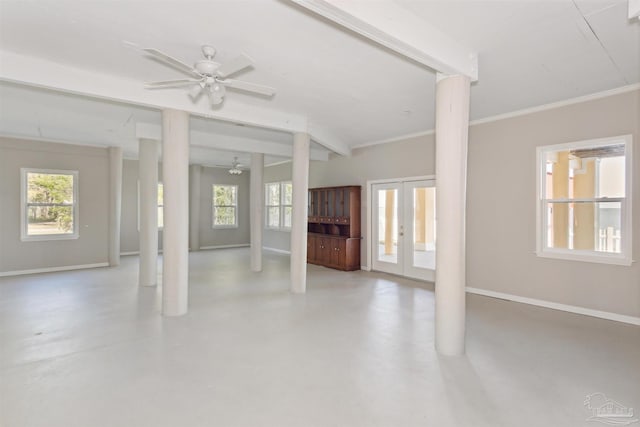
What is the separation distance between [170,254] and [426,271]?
180 inches

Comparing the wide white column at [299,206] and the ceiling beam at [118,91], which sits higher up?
the ceiling beam at [118,91]

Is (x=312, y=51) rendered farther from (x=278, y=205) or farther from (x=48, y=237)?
(x=278, y=205)

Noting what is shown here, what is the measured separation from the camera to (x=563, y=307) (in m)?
4.55

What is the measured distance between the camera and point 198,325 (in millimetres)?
4012

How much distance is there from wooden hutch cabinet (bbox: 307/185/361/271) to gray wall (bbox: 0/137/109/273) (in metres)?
5.08

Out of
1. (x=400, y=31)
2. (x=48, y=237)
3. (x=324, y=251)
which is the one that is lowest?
(x=324, y=251)

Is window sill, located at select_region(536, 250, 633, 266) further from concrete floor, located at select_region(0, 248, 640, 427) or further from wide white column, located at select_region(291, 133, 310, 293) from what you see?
wide white column, located at select_region(291, 133, 310, 293)

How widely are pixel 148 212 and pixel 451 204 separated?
5.28 m

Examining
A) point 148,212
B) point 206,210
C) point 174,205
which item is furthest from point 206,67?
point 206,210

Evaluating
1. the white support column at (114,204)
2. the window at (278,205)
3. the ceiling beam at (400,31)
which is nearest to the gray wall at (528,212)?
the ceiling beam at (400,31)

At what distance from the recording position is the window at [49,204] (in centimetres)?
710

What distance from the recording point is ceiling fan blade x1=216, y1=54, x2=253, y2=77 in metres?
2.78

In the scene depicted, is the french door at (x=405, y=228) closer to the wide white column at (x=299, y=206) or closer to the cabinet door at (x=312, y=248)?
the cabinet door at (x=312, y=248)

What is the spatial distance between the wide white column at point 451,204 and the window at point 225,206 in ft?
31.4
